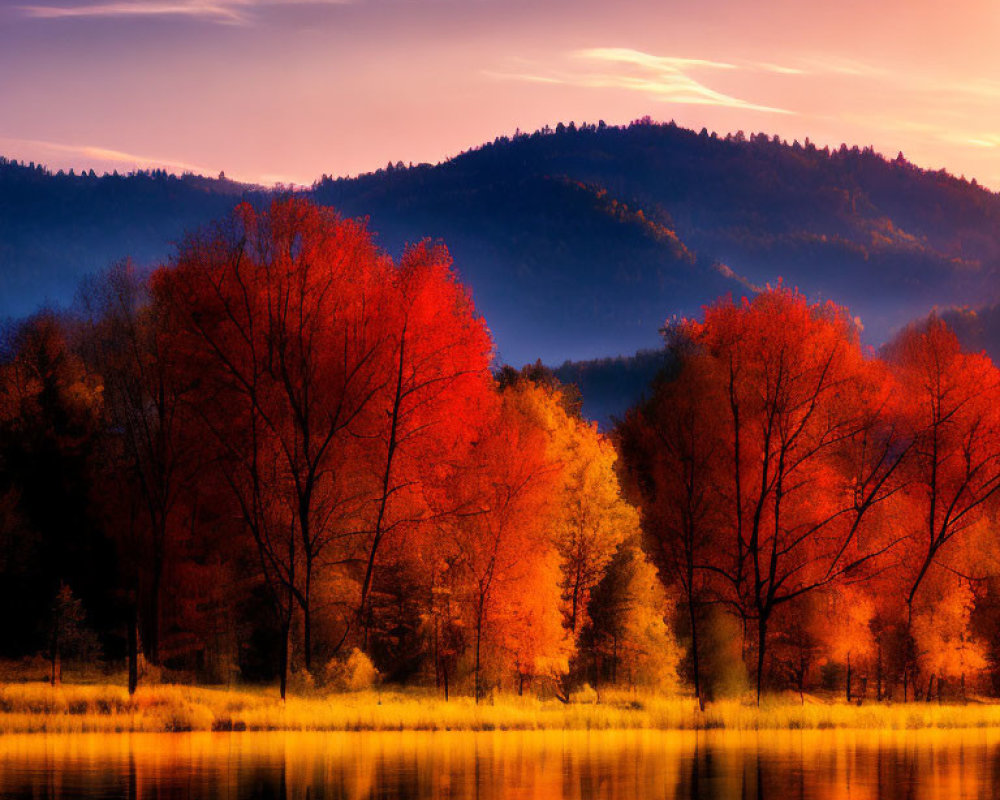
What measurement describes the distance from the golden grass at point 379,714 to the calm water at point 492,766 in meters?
1.68

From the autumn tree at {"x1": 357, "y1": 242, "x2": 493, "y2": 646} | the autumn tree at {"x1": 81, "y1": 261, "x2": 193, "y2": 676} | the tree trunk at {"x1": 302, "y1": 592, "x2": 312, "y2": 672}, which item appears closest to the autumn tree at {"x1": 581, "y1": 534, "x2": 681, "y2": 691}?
the autumn tree at {"x1": 357, "y1": 242, "x2": 493, "y2": 646}

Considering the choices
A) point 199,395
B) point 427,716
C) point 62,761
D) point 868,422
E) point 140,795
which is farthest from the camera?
point 868,422

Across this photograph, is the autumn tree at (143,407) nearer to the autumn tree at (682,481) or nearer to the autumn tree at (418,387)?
the autumn tree at (418,387)

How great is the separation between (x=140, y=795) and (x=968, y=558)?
154ft

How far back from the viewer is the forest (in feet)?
172

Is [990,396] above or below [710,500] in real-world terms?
above

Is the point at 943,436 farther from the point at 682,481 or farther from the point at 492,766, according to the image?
the point at 492,766

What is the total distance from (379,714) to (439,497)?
36.1 ft

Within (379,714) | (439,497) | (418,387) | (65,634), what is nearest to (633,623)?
(439,497)

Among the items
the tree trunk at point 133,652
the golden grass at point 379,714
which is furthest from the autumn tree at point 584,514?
the tree trunk at point 133,652

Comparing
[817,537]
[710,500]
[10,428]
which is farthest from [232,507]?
[817,537]

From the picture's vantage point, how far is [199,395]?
5297 cm

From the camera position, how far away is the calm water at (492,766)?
29891mm

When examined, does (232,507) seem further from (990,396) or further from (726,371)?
(990,396)
